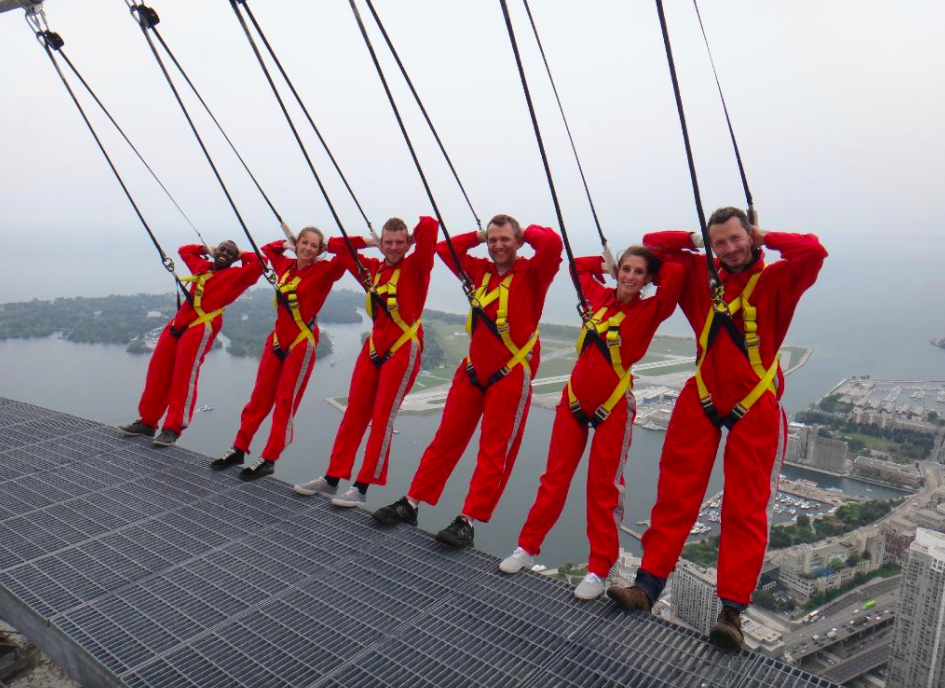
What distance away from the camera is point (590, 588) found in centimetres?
239

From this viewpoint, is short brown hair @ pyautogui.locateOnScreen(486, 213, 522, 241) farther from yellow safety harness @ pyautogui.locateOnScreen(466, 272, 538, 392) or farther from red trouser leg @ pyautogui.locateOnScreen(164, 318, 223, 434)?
red trouser leg @ pyautogui.locateOnScreen(164, 318, 223, 434)

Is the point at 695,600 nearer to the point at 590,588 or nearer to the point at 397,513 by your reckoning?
the point at 590,588

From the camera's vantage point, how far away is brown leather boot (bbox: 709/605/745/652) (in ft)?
6.71

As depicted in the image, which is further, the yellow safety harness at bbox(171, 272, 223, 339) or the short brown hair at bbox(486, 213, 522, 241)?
the yellow safety harness at bbox(171, 272, 223, 339)

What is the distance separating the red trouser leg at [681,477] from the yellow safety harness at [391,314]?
1419 millimetres

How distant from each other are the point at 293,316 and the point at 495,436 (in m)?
1.46

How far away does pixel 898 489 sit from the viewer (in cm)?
989

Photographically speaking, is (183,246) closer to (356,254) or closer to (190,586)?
(356,254)

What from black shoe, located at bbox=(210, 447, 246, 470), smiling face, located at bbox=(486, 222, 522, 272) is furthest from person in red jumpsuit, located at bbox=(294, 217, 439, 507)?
black shoe, located at bbox=(210, 447, 246, 470)

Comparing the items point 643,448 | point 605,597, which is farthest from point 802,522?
point 605,597

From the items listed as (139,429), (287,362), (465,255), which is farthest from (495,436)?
(139,429)

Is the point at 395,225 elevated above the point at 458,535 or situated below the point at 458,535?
above

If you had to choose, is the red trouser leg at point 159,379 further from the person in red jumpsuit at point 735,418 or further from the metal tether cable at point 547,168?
the person in red jumpsuit at point 735,418

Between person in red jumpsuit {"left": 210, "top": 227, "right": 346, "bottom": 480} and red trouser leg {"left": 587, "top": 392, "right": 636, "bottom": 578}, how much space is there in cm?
177
